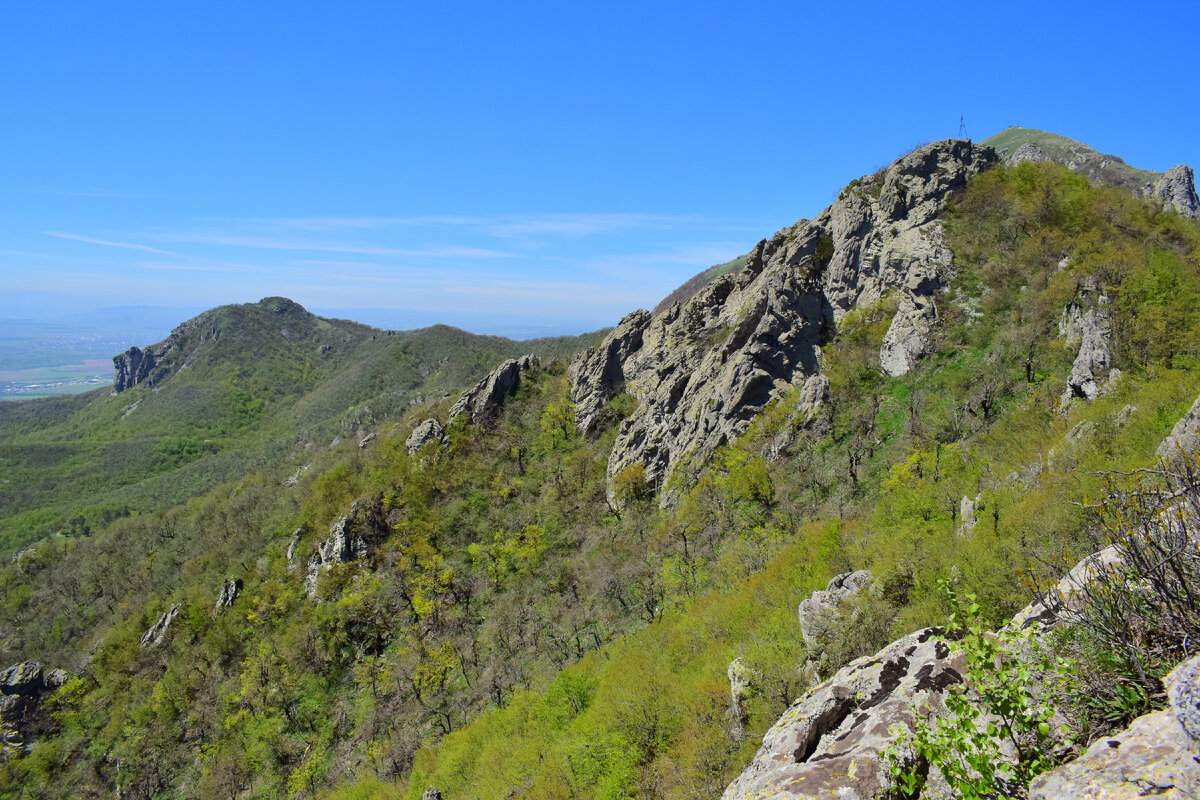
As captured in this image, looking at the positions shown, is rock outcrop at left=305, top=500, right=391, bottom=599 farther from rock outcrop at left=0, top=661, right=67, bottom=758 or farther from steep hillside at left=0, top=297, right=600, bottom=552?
steep hillside at left=0, top=297, right=600, bottom=552

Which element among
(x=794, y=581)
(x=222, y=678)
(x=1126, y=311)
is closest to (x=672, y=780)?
(x=794, y=581)

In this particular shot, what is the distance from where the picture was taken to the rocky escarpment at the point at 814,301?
39.0 m

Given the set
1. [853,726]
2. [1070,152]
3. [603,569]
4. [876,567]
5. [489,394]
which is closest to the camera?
[853,726]

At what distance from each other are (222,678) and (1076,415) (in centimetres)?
7390

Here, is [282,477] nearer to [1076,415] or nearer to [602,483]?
[602,483]

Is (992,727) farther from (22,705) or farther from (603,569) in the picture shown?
(22,705)

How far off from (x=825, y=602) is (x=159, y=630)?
261 feet

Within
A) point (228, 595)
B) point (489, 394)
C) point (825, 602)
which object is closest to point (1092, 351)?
point (825, 602)

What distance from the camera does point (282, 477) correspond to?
99625mm

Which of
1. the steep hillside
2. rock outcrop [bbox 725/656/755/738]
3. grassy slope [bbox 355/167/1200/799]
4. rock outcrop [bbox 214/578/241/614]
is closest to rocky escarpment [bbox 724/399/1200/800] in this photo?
grassy slope [bbox 355/167/1200/799]

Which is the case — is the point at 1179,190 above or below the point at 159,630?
above

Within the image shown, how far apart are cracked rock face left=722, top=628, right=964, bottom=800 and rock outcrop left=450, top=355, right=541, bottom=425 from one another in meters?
60.1

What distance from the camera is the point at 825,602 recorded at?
47.3 feet

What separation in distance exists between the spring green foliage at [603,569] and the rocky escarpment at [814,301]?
190 centimetres
